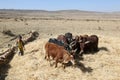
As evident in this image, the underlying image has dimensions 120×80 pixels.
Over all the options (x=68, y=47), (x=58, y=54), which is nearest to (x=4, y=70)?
(x=58, y=54)

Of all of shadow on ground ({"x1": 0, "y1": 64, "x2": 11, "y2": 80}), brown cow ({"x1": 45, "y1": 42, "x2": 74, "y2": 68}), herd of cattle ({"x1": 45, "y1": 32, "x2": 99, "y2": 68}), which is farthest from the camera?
shadow on ground ({"x1": 0, "y1": 64, "x2": 11, "y2": 80})

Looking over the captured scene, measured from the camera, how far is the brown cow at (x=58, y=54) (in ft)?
35.7

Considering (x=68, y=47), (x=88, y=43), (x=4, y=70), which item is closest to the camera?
(x=68, y=47)

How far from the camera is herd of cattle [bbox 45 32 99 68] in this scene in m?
11.1

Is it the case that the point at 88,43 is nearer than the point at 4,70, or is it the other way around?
the point at 4,70

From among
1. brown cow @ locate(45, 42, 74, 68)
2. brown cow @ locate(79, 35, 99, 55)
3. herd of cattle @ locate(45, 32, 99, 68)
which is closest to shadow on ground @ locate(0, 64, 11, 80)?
herd of cattle @ locate(45, 32, 99, 68)

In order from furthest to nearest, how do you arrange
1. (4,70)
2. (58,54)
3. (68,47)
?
(4,70) → (68,47) → (58,54)

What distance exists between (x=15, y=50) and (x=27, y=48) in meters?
0.83

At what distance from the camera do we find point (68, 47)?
478 inches

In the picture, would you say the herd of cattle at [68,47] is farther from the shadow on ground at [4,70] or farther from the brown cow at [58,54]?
the shadow on ground at [4,70]

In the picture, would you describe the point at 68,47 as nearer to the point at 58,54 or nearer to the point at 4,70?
the point at 58,54

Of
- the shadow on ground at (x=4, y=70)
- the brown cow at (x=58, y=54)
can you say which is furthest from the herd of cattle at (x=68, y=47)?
the shadow on ground at (x=4, y=70)

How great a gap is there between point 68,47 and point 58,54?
43.1 inches

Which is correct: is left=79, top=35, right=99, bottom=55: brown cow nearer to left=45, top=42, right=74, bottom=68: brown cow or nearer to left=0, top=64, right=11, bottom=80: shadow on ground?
left=45, top=42, right=74, bottom=68: brown cow
